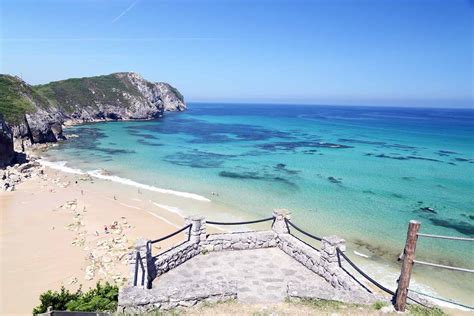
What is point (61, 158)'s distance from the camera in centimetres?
4469

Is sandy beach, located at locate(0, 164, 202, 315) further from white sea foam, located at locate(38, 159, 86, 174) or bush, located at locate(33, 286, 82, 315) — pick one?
white sea foam, located at locate(38, 159, 86, 174)

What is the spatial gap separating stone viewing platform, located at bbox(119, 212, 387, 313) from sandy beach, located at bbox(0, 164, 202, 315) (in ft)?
17.1

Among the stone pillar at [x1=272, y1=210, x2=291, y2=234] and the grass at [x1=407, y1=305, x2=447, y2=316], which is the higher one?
the stone pillar at [x1=272, y1=210, x2=291, y2=234]

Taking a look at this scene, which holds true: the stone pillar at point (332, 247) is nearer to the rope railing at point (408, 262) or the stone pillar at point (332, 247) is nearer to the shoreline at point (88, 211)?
the rope railing at point (408, 262)

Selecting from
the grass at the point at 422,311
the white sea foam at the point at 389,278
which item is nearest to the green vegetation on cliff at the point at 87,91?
the white sea foam at the point at 389,278

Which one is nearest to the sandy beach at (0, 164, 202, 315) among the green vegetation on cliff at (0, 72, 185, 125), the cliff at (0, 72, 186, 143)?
the cliff at (0, 72, 186, 143)

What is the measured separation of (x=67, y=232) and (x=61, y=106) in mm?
79461

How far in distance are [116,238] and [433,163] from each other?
143ft

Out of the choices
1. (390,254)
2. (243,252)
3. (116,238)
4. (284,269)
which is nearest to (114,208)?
(116,238)

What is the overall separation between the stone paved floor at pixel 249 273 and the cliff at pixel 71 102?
155 ft

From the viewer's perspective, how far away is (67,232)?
20.9 m

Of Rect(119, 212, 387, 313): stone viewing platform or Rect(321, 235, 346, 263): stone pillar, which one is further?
Rect(321, 235, 346, 263): stone pillar

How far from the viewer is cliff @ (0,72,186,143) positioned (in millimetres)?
52688

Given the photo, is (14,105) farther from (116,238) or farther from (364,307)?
(364,307)
